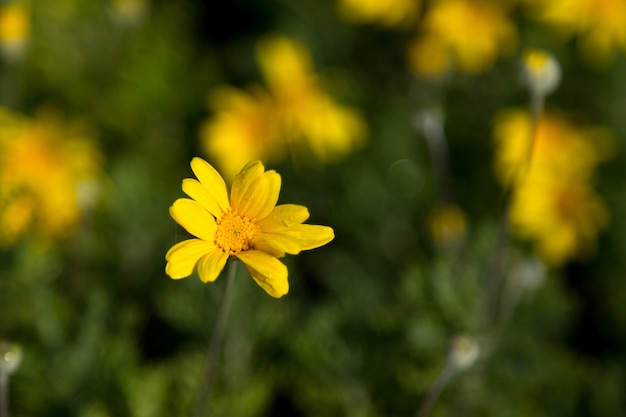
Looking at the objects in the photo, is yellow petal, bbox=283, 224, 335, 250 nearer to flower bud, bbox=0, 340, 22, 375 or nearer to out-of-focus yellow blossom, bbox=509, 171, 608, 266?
flower bud, bbox=0, 340, 22, 375

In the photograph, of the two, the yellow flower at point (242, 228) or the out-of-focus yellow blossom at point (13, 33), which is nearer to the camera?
the yellow flower at point (242, 228)

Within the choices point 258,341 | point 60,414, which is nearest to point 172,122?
point 258,341

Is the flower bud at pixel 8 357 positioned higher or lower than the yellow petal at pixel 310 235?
lower

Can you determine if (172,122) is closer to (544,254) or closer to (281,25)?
(281,25)

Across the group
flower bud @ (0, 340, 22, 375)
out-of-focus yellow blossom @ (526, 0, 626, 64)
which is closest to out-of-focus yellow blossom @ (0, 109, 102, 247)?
flower bud @ (0, 340, 22, 375)

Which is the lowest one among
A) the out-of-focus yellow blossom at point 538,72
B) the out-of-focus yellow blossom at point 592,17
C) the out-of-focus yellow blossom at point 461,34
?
the out-of-focus yellow blossom at point 538,72

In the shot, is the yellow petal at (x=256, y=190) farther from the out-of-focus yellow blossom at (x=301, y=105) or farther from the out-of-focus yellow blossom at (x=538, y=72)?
the out-of-focus yellow blossom at (x=301, y=105)

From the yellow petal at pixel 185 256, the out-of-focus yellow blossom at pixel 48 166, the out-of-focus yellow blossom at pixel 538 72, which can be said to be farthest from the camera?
the out-of-focus yellow blossom at pixel 48 166

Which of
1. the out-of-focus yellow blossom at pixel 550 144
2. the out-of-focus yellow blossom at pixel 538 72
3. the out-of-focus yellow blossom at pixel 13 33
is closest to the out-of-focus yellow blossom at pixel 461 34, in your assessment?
the out-of-focus yellow blossom at pixel 550 144

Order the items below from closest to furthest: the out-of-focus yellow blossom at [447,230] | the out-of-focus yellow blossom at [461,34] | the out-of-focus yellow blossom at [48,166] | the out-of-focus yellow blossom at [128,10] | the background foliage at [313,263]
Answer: the background foliage at [313,263] → the out-of-focus yellow blossom at [447,230] → the out-of-focus yellow blossom at [48,166] → the out-of-focus yellow blossom at [128,10] → the out-of-focus yellow blossom at [461,34]
